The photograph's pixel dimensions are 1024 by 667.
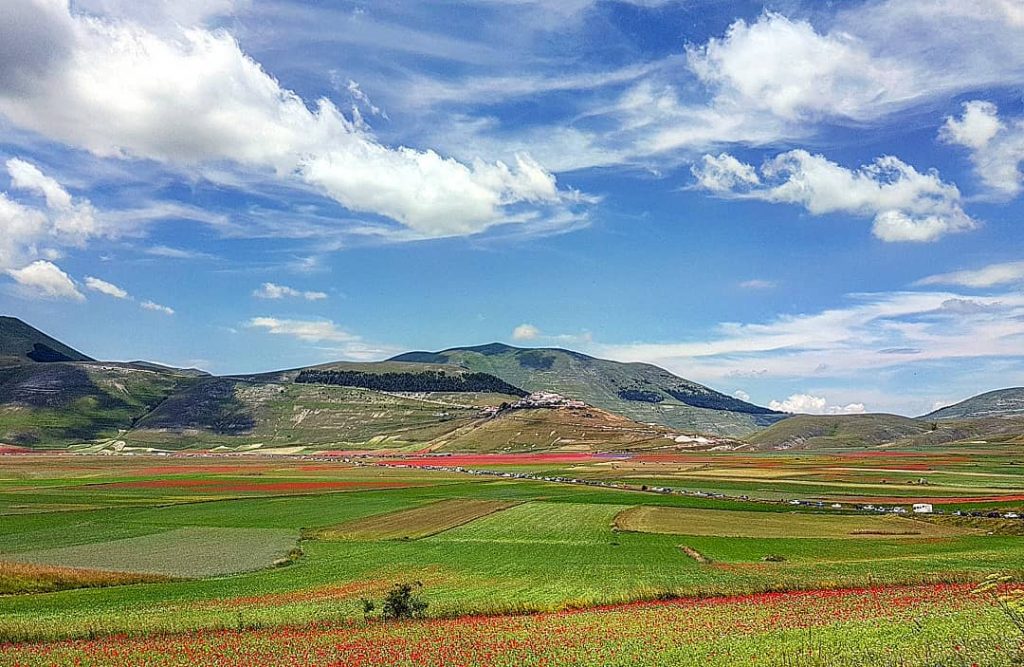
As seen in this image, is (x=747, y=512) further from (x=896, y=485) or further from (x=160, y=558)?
(x=160, y=558)

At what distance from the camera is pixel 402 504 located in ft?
296

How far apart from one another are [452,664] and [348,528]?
49409mm

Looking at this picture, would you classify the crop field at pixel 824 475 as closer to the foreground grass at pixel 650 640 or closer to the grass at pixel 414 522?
the grass at pixel 414 522

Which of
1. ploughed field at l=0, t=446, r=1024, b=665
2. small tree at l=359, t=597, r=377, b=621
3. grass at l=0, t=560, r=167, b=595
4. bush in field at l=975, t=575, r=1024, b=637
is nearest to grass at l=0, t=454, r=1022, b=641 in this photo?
ploughed field at l=0, t=446, r=1024, b=665

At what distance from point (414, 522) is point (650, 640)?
50.3 metres

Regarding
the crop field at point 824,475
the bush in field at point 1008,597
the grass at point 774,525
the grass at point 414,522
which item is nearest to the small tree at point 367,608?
the bush in field at point 1008,597

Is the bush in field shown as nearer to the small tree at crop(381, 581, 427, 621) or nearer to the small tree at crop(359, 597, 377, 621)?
Result: the small tree at crop(381, 581, 427, 621)

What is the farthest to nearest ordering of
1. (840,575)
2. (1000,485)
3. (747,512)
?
1. (1000,485)
2. (747,512)
3. (840,575)

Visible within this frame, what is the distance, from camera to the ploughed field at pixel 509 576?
25.2 metres

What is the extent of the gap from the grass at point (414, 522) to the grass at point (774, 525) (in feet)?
53.5

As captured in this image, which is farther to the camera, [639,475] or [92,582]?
[639,475]

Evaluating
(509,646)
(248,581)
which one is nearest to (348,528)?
(248,581)

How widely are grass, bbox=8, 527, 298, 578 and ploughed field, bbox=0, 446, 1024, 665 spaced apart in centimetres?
40

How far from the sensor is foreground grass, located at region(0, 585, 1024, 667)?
2198 cm
